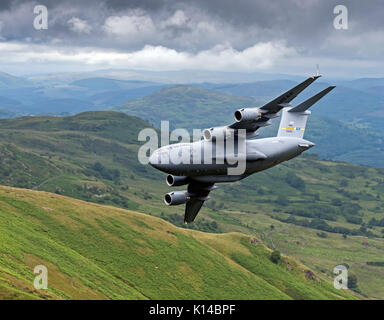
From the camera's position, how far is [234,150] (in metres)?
49.6

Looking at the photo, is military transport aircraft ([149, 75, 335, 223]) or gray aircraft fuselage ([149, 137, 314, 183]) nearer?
military transport aircraft ([149, 75, 335, 223])

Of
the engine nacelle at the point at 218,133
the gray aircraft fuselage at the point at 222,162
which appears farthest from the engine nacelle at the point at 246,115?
the gray aircraft fuselage at the point at 222,162

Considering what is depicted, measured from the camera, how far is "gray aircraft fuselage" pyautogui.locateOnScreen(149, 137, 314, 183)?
4709 cm

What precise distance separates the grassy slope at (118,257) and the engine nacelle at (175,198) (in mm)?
51263

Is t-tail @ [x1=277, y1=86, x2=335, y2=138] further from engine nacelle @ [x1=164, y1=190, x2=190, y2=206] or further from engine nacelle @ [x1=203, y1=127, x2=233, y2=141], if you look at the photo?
engine nacelle @ [x1=164, y1=190, x2=190, y2=206]

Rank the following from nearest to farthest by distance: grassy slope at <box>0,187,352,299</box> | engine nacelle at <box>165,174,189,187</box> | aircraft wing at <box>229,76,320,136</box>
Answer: aircraft wing at <box>229,76,320,136</box> → engine nacelle at <box>165,174,189,187</box> → grassy slope at <box>0,187,352,299</box>

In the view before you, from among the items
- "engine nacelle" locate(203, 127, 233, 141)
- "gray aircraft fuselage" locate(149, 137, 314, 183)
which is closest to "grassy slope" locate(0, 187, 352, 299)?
"gray aircraft fuselage" locate(149, 137, 314, 183)

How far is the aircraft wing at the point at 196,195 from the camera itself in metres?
56.1

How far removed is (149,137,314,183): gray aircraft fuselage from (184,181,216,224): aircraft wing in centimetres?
476

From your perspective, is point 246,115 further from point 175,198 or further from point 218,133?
point 175,198

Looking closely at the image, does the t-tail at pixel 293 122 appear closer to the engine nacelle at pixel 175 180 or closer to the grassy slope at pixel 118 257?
the engine nacelle at pixel 175 180

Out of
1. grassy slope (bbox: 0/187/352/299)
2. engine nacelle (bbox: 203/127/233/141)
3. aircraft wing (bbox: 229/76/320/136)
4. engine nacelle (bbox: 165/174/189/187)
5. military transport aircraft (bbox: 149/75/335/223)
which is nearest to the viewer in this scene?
aircraft wing (bbox: 229/76/320/136)

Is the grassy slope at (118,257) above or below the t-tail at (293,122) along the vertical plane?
below

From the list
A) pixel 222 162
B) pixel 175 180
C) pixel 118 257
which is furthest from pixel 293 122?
pixel 118 257
